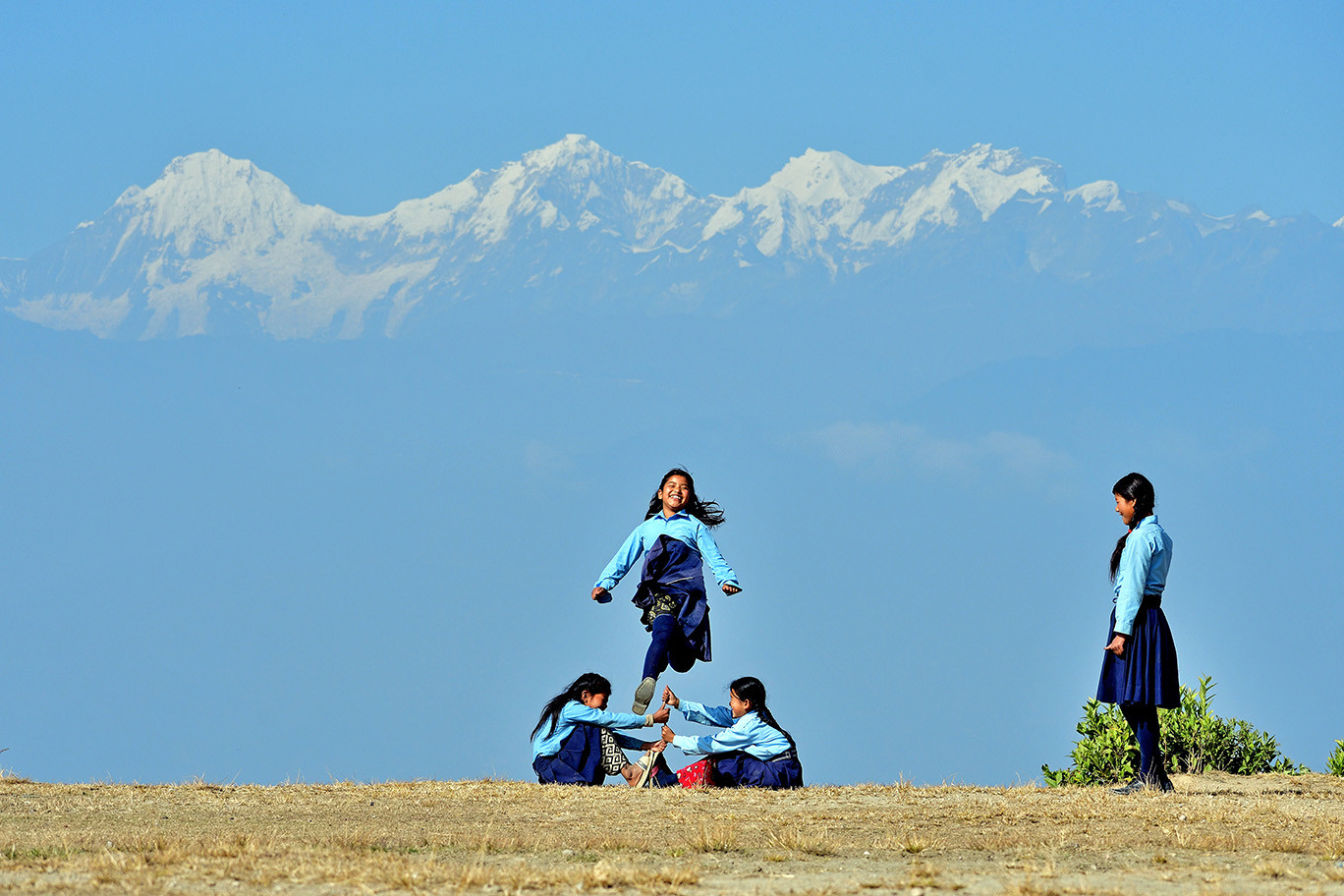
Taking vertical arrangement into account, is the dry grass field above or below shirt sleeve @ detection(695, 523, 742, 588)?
below

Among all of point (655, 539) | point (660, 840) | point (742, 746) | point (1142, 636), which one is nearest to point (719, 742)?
point (742, 746)

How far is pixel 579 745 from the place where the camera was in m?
11.8

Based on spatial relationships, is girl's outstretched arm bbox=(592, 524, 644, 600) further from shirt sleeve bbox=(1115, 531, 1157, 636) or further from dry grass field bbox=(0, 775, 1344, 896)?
shirt sleeve bbox=(1115, 531, 1157, 636)

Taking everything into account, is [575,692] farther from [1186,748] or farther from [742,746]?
[1186,748]

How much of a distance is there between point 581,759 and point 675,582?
1.69 m

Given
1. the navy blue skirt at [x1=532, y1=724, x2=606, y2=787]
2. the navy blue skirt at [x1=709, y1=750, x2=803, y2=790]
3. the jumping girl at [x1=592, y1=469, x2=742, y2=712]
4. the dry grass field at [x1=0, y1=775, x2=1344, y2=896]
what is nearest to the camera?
the dry grass field at [x1=0, y1=775, x2=1344, y2=896]

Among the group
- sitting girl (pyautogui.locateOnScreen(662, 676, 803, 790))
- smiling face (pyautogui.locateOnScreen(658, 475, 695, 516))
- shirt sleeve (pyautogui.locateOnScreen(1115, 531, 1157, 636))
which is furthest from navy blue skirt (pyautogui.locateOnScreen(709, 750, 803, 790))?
shirt sleeve (pyautogui.locateOnScreen(1115, 531, 1157, 636))

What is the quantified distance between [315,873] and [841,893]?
2456 mm

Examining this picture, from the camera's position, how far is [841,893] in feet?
22.5

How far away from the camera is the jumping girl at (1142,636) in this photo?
37.1 ft

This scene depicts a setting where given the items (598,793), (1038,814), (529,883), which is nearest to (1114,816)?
(1038,814)

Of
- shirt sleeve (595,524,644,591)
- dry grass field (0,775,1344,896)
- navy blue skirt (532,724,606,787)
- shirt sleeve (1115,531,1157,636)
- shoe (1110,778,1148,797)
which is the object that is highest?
shirt sleeve (595,524,644,591)

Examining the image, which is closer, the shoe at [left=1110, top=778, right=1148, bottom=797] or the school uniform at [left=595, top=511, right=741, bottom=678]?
the shoe at [left=1110, top=778, right=1148, bottom=797]

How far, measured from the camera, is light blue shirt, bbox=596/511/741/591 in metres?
12.6
